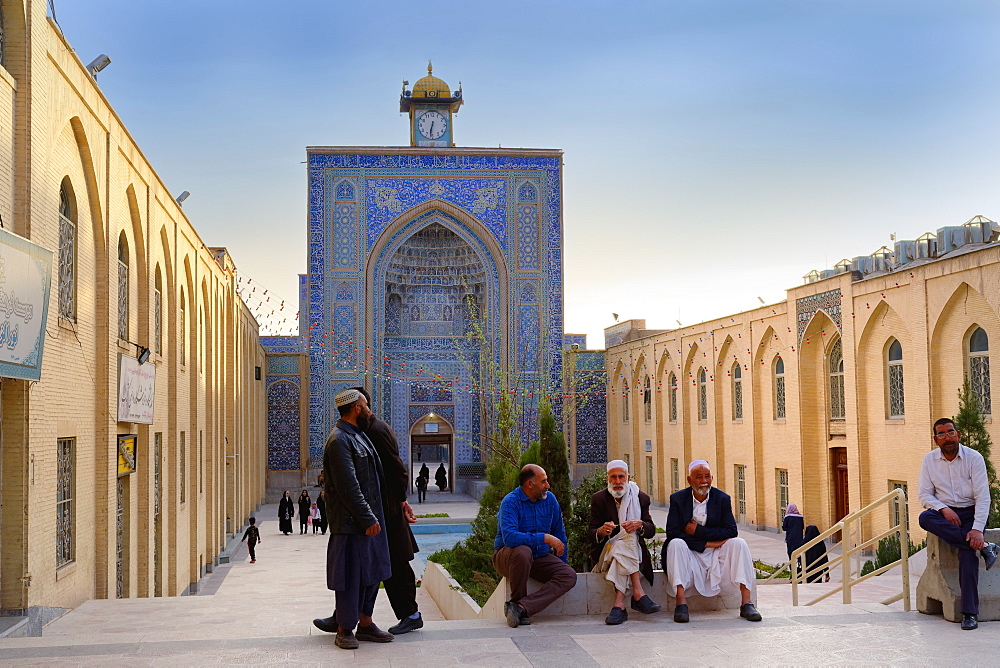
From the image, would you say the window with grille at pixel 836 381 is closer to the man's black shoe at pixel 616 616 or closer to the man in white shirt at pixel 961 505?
the man in white shirt at pixel 961 505

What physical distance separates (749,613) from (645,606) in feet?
1.92

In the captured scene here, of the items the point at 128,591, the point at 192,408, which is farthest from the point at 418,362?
the point at 128,591

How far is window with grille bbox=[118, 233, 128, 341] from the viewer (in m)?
10.3

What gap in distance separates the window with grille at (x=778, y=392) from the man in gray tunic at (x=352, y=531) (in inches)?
599

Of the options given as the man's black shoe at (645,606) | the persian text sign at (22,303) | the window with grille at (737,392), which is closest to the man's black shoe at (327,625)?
the man's black shoe at (645,606)

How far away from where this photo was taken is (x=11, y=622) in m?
6.57

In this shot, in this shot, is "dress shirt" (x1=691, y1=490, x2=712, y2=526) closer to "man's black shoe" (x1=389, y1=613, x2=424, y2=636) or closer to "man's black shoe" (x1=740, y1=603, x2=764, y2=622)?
"man's black shoe" (x1=740, y1=603, x2=764, y2=622)

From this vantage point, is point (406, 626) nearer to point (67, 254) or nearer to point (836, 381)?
point (67, 254)

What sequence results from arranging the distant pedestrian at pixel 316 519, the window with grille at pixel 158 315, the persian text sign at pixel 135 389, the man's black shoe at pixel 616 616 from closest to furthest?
the man's black shoe at pixel 616 616 < the persian text sign at pixel 135 389 < the window with grille at pixel 158 315 < the distant pedestrian at pixel 316 519

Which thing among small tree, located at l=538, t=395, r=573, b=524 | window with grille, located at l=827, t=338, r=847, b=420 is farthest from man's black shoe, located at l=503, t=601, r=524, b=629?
window with grille, located at l=827, t=338, r=847, b=420

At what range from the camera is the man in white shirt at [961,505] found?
5.61 m

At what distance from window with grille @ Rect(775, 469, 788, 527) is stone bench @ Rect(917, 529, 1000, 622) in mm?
13815

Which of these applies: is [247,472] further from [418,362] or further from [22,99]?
[22,99]

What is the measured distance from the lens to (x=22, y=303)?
20.2 ft
